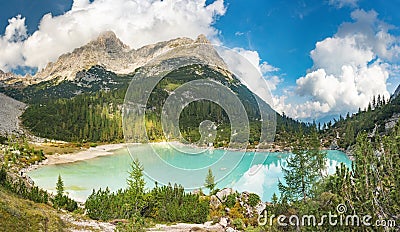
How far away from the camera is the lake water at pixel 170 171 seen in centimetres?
881

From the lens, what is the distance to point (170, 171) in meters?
10.8

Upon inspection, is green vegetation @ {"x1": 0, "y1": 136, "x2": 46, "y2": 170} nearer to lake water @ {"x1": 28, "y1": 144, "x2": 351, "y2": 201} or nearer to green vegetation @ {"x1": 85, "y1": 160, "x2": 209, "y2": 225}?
lake water @ {"x1": 28, "y1": 144, "x2": 351, "y2": 201}

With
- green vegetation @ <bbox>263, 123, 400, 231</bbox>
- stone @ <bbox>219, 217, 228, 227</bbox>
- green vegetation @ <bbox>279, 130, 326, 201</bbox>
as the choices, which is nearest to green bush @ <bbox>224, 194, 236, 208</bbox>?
stone @ <bbox>219, 217, 228, 227</bbox>

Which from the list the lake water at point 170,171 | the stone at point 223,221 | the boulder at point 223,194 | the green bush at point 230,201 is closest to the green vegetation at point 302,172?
the lake water at point 170,171

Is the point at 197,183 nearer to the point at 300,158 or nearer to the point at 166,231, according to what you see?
the point at 166,231

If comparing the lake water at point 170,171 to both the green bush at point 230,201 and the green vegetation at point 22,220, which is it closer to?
the green bush at point 230,201

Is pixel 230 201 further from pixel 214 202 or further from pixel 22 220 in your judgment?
pixel 22 220

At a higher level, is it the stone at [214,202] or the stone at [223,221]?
the stone at [214,202]

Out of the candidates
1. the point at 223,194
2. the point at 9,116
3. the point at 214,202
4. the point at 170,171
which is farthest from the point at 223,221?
the point at 9,116

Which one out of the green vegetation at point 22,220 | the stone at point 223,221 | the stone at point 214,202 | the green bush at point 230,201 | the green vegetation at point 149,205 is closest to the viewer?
the green vegetation at point 22,220

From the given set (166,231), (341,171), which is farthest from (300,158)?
(341,171)

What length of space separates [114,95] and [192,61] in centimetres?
13592

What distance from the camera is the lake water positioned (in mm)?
8812

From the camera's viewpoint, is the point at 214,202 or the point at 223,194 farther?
the point at 223,194
